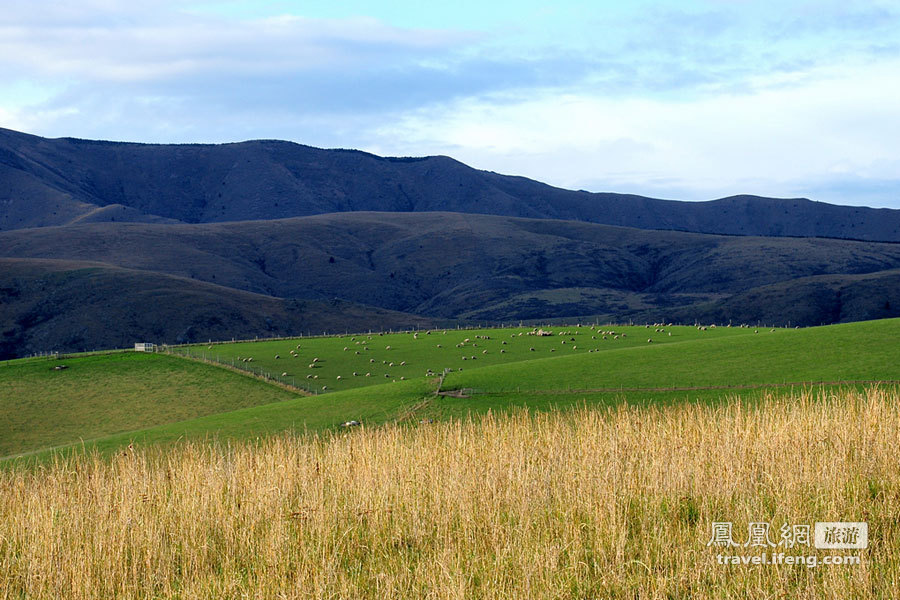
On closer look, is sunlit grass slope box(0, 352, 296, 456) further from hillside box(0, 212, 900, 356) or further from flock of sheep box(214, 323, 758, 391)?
hillside box(0, 212, 900, 356)

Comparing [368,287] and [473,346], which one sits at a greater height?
[368,287]

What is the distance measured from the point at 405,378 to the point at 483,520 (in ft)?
119

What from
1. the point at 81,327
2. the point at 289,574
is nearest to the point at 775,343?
the point at 289,574

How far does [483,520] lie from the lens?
13.4 m

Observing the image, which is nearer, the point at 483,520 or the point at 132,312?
the point at 483,520

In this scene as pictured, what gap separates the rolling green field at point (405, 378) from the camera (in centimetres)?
3098

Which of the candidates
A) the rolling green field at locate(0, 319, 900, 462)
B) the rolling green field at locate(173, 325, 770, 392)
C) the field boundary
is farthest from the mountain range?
the field boundary

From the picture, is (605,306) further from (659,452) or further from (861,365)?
(659,452)

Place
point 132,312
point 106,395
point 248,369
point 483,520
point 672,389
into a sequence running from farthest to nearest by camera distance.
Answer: point 132,312 < point 248,369 < point 106,395 < point 672,389 < point 483,520

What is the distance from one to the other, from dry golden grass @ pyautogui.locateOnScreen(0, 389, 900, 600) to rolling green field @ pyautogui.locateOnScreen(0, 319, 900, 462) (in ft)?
37.7

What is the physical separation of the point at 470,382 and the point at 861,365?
1482 cm

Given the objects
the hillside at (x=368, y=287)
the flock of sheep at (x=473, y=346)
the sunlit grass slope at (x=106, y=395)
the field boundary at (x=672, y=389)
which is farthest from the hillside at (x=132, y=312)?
the field boundary at (x=672, y=389)

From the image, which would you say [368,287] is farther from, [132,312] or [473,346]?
[473,346]

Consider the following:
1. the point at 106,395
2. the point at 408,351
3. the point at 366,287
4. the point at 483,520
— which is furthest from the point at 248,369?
the point at 366,287
